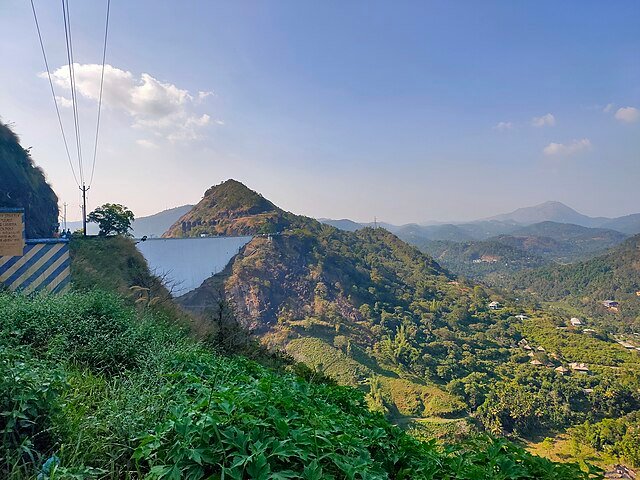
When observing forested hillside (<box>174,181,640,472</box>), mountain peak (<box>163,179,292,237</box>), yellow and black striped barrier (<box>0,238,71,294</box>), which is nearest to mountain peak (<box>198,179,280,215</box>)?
mountain peak (<box>163,179,292,237</box>)

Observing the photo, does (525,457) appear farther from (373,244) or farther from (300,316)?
(373,244)

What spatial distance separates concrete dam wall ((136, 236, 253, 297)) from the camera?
1322 centimetres

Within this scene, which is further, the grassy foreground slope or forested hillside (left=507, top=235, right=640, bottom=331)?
forested hillside (left=507, top=235, right=640, bottom=331)

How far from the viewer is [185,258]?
1712cm

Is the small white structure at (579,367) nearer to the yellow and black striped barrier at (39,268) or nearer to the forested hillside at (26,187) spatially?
the yellow and black striped barrier at (39,268)

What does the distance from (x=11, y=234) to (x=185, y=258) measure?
13.2 m

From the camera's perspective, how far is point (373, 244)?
202 feet

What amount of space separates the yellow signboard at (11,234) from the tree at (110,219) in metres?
6.37

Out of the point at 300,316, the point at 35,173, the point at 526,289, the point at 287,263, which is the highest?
the point at 35,173

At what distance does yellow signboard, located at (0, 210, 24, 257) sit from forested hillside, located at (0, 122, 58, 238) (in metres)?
10.7

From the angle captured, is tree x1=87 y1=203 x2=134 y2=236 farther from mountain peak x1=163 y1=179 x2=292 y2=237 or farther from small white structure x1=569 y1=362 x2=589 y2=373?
small white structure x1=569 y1=362 x2=589 y2=373

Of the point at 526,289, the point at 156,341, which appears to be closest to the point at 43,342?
the point at 156,341

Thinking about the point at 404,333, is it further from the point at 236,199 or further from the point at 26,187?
the point at 26,187

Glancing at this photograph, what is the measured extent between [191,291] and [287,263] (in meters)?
21.1
